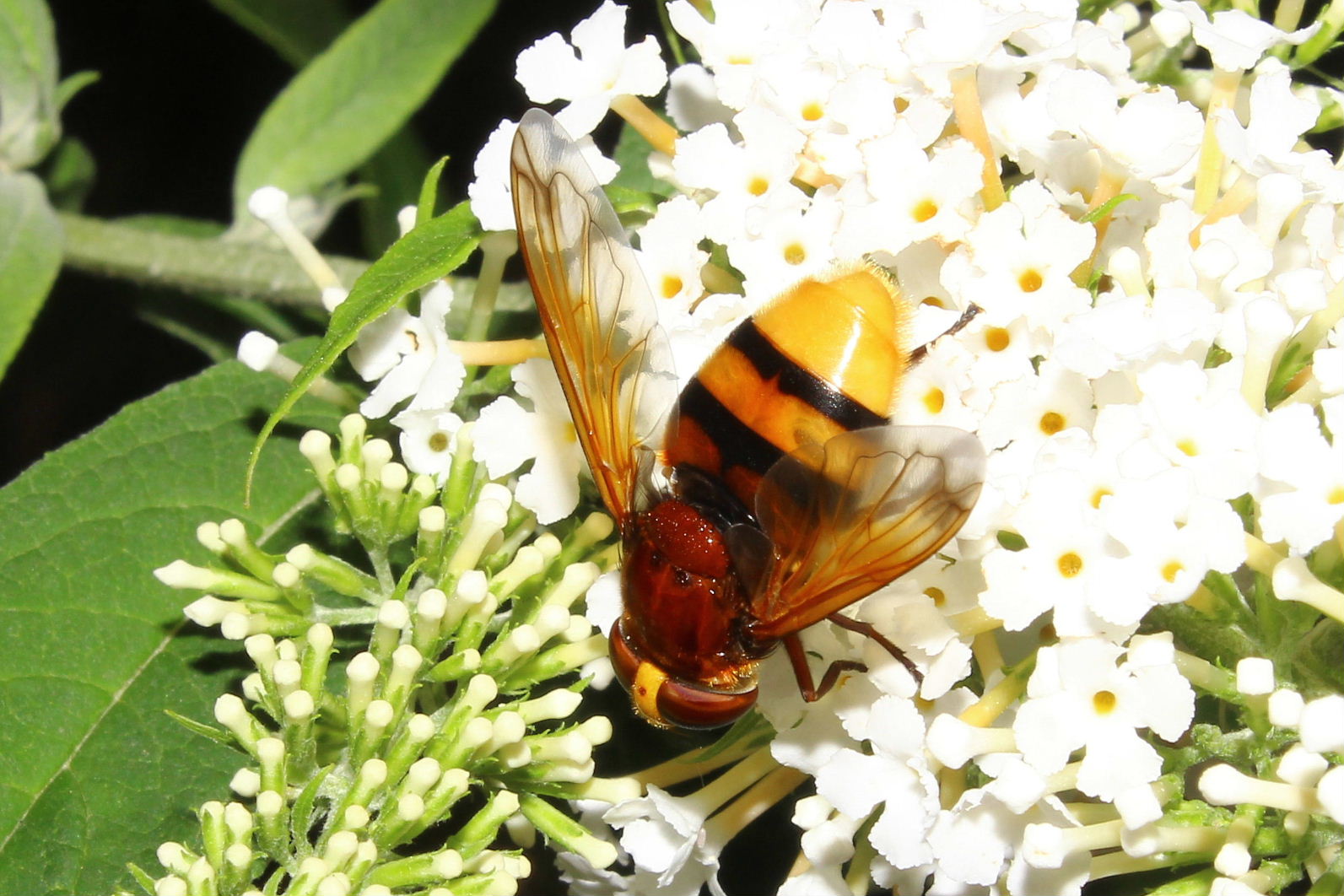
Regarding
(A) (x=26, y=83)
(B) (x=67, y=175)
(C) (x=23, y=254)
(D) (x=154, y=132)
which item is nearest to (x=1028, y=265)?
(C) (x=23, y=254)

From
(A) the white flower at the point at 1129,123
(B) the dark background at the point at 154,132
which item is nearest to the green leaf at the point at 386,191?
(B) the dark background at the point at 154,132

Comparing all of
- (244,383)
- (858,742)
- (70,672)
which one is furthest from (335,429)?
(858,742)

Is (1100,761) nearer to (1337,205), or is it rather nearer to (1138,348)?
(1138,348)

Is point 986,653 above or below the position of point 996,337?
below

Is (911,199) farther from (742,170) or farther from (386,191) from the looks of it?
(386,191)

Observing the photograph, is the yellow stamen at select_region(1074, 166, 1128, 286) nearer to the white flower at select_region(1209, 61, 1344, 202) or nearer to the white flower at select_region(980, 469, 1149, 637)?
the white flower at select_region(1209, 61, 1344, 202)

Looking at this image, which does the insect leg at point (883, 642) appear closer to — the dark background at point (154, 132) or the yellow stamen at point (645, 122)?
the yellow stamen at point (645, 122)
